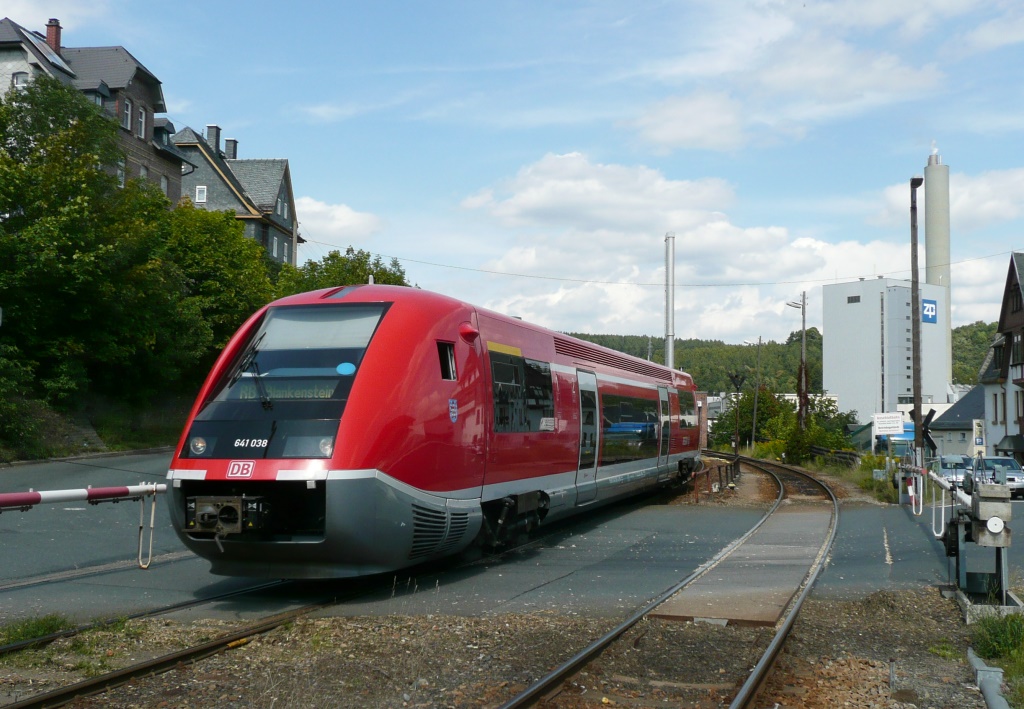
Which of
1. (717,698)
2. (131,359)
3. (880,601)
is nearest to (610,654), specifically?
(717,698)

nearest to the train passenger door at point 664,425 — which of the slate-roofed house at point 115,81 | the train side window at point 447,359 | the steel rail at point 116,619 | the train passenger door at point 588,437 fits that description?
the train passenger door at point 588,437

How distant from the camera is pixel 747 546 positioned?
551 inches

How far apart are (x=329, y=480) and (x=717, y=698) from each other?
380cm

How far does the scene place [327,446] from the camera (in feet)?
28.2

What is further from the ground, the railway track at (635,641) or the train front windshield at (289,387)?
the train front windshield at (289,387)

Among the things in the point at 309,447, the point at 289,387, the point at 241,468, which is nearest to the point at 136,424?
the point at 289,387

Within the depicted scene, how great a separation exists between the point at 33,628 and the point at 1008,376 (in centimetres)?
5756

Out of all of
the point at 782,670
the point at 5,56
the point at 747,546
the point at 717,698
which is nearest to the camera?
the point at 717,698

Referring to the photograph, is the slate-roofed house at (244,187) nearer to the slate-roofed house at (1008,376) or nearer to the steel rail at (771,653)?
the slate-roofed house at (1008,376)

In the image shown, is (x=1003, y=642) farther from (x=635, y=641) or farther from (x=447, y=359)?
(x=447, y=359)

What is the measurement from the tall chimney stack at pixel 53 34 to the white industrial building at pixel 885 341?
9746 centimetres

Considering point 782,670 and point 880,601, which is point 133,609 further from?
point 880,601

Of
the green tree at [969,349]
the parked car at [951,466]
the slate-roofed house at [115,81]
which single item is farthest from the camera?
the green tree at [969,349]

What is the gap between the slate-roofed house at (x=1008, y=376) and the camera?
53.7 metres
